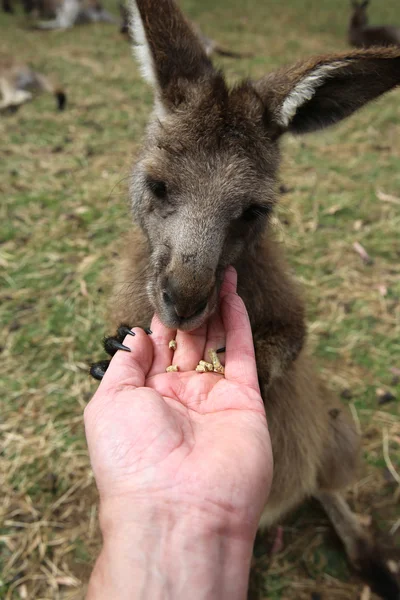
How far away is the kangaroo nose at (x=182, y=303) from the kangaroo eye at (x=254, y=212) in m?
0.49

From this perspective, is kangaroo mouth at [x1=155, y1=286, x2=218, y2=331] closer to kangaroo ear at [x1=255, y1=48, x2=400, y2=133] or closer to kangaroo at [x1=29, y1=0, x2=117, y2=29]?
kangaroo ear at [x1=255, y1=48, x2=400, y2=133]

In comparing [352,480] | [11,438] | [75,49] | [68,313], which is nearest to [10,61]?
[75,49]

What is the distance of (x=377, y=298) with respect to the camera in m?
4.12

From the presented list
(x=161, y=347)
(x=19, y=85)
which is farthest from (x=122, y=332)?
(x=19, y=85)

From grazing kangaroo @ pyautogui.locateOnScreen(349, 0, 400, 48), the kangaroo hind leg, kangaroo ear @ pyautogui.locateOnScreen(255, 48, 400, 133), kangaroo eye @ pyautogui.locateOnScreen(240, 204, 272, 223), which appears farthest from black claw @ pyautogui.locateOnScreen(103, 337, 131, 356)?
grazing kangaroo @ pyautogui.locateOnScreen(349, 0, 400, 48)

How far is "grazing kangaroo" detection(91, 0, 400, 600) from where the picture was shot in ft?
6.42

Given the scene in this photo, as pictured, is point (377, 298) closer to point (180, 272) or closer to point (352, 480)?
point (352, 480)

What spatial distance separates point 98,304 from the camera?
157 inches

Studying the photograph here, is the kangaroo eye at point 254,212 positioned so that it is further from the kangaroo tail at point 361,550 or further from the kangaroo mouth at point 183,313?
the kangaroo tail at point 361,550

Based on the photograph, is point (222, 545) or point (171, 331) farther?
point (171, 331)

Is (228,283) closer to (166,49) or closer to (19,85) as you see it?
(166,49)

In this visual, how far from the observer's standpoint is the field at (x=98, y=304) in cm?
278

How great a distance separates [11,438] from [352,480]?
2197mm

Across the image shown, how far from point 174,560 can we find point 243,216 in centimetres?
138
